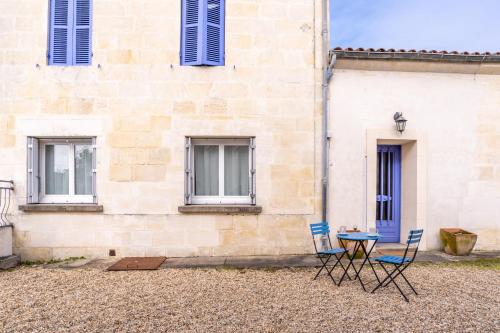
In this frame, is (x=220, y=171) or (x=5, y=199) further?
(x=220, y=171)

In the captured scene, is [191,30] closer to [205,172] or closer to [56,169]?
[205,172]

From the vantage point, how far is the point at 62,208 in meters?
5.64

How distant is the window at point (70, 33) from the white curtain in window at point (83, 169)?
1750mm

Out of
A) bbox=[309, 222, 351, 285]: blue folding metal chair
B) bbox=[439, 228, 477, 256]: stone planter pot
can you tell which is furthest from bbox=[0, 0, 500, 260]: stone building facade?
bbox=[439, 228, 477, 256]: stone planter pot

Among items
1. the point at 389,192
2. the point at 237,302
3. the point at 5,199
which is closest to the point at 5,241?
the point at 5,199

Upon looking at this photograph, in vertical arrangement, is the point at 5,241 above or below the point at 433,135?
below

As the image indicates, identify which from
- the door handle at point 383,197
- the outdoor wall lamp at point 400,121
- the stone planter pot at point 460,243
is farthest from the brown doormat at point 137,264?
the stone planter pot at point 460,243

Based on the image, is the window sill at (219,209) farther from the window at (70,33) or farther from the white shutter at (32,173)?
the window at (70,33)

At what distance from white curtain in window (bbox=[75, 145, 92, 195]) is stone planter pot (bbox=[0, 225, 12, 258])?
133 centimetres

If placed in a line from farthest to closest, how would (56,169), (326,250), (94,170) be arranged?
1. (56,169)
2. (94,170)
3. (326,250)

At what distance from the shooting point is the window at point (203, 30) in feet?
19.1

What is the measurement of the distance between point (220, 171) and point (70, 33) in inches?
162

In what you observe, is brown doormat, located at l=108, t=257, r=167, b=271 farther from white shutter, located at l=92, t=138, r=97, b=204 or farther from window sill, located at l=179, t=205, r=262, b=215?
white shutter, located at l=92, t=138, r=97, b=204

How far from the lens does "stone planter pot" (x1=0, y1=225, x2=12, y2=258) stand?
5.33m
